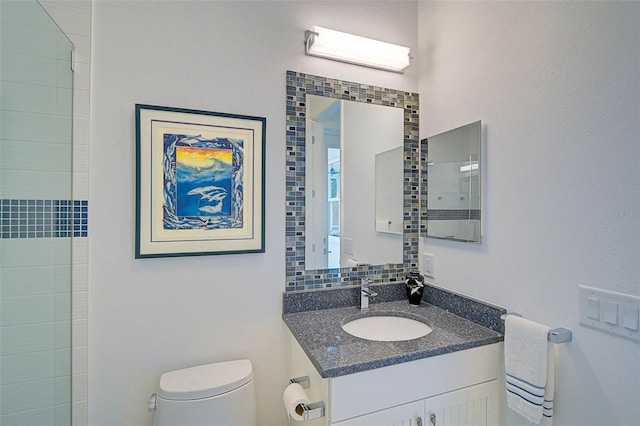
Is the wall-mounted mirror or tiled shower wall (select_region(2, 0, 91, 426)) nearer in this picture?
tiled shower wall (select_region(2, 0, 91, 426))

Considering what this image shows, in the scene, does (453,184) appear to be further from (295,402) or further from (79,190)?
(79,190)

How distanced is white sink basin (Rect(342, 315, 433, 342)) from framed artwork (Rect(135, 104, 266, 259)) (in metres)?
0.58

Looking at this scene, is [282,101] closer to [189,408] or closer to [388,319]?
[388,319]

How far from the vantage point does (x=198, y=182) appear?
1.41m

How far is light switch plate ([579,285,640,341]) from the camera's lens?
2.94 feet

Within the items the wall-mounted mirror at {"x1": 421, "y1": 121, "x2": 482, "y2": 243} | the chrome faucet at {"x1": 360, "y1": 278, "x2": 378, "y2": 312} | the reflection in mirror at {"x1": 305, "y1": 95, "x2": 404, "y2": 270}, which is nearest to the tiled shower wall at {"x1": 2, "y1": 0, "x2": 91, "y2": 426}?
the reflection in mirror at {"x1": 305, "y1": 95, "x2": 404, "y2": 270}

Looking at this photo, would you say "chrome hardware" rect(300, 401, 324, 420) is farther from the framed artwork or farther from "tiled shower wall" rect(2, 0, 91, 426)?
"tiled shower wall" rect(2, 0, 91, 426)

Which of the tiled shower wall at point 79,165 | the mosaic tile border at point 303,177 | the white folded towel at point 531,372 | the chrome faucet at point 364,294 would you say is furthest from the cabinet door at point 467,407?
the tiled shower wall at point 79,165

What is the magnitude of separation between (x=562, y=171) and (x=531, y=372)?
2.27 ft

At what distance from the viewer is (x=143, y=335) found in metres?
1.36

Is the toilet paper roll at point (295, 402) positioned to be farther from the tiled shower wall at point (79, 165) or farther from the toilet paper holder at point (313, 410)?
the tiled shower wall at point (79, 165)

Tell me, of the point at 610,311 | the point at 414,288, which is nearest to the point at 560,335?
the point at 610,311

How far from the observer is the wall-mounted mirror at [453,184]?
143 centimetres

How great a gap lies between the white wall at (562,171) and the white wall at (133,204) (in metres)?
0.75
